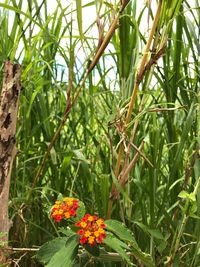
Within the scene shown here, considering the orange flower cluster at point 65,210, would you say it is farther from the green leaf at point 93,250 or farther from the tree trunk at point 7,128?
the tree trunk at point 7,128

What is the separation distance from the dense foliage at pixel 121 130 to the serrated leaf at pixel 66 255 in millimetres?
194

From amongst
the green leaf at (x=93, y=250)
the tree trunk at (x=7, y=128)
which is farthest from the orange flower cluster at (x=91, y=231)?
the tree trunk at (x=7, y=128)

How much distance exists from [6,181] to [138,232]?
44cm

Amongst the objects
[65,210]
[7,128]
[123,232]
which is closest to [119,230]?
[123,232]

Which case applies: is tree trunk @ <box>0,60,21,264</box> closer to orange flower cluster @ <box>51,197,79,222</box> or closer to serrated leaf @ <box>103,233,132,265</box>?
orange flower cluster @ <box>51,197,79,222</box>

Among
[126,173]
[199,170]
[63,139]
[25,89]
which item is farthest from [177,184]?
[25,89]

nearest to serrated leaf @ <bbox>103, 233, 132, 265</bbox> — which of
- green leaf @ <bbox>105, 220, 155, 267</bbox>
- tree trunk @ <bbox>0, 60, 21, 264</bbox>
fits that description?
green leaf @ <bbox>105, 220, 155, 267</bbox>

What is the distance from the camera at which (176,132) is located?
1.63m

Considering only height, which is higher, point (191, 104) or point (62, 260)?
point (191, 104)

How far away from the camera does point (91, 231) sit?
3.77 feet

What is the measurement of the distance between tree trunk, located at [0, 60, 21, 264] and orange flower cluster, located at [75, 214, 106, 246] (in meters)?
0.36

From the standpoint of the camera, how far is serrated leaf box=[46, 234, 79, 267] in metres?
1.12

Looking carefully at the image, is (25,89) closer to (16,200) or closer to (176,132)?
(16,200)

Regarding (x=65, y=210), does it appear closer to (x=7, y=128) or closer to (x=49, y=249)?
(x=49, y=249)
